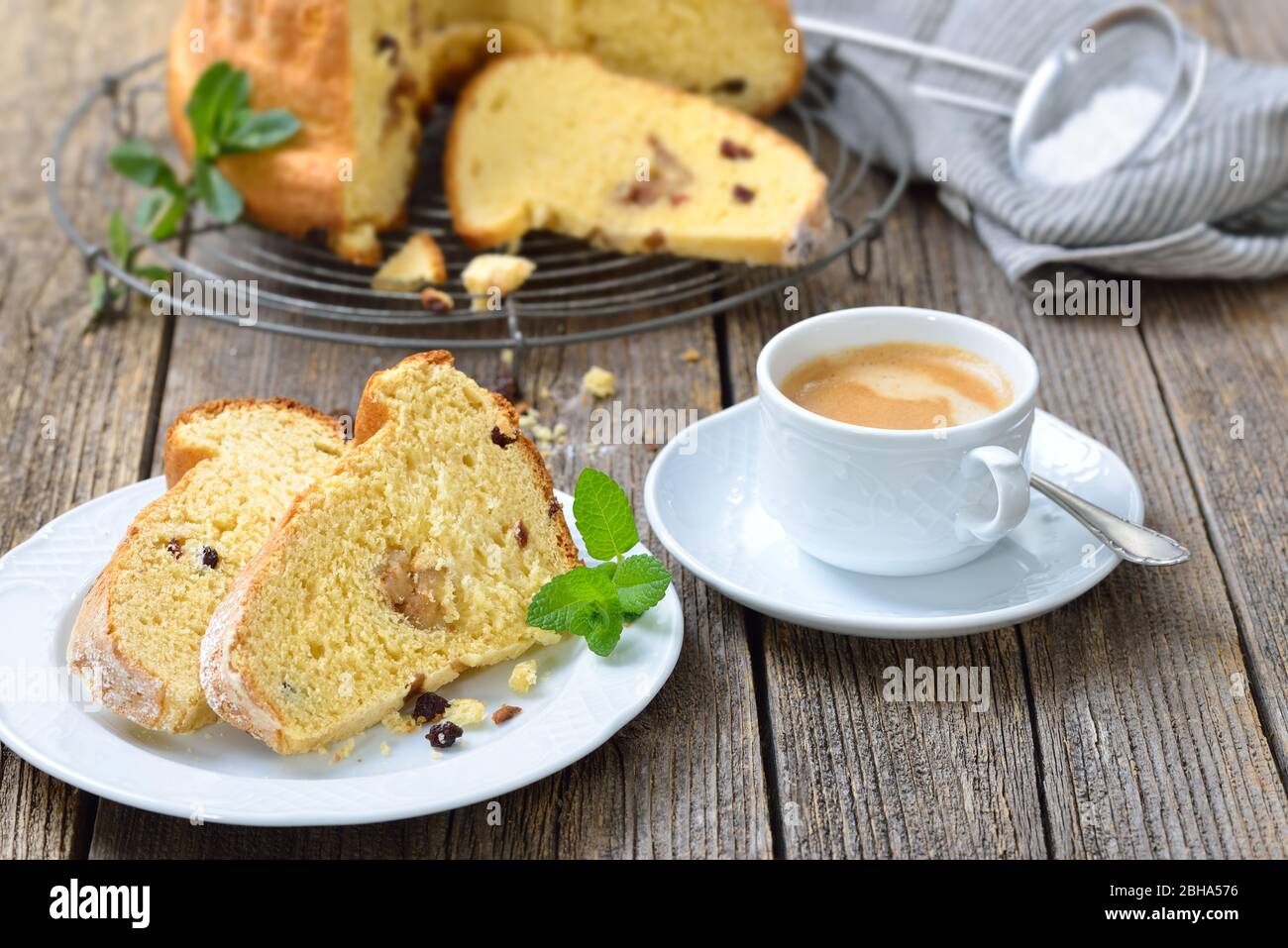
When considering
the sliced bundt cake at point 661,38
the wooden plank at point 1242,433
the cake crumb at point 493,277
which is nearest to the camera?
the wooden plank at point 1242,433

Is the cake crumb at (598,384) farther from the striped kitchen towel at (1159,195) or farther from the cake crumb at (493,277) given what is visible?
the striped kitchen towel at (1159,195)

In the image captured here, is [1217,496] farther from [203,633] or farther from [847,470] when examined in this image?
[203,633]

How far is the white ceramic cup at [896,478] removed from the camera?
1938 millimetres

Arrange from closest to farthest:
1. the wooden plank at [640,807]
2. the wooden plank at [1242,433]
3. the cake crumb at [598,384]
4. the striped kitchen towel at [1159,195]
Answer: the wooden plank at [640,807] < the wooden plank at [1242,433] < the cake crumb at [598,384] < the striped kitchen towel at [1159,195]

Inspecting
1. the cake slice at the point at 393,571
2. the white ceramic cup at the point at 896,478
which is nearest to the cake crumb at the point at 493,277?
the cake slice at the point at 393,571

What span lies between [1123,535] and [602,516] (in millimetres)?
788

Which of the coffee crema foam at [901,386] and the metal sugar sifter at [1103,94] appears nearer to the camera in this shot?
the coffee crema foam at [901,386]

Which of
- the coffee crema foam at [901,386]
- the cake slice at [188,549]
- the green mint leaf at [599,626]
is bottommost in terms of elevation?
the cake slice at [188,549]

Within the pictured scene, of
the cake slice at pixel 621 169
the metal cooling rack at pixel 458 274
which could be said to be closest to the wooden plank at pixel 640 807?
the metal cooling rack at pixel 458 274

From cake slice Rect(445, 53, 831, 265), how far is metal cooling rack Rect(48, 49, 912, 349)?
0.26 ft

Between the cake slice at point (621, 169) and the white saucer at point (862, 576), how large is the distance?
868 millimetres

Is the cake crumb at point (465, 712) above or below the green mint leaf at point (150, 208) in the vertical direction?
above

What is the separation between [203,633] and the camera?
195 centimetres
